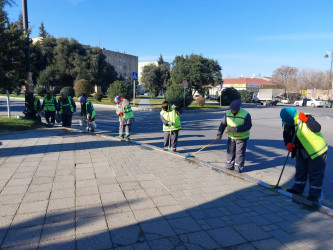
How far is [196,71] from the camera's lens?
98.5 feet

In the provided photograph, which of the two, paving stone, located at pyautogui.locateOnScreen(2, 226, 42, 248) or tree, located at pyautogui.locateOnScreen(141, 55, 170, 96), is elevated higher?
tree, located at pyautogui.locateOnScreen(141, 55, 170, 96)

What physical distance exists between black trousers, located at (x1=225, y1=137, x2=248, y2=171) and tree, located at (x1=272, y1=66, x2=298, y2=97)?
6733 centimetres

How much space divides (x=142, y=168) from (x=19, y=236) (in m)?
2.69

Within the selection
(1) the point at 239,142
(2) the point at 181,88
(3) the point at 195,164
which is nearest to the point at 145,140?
(3) the point at 195,164

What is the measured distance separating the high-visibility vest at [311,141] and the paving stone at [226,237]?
1.80 m

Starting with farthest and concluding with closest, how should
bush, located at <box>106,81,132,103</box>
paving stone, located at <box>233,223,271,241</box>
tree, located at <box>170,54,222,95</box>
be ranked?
tree, located at <box>170,54,222,95</box> < bush, located at <box>106,81,132,103</box> < paving stone, located at <box>233,223,271,241</box>

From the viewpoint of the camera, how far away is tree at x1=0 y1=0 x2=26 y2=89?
27.7ft

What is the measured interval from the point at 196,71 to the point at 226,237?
2871cm

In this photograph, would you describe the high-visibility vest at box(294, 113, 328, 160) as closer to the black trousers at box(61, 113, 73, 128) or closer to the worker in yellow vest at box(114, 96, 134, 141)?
the worker in yellow vest at box(114, 96, 134, 141)

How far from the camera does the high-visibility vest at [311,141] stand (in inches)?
139

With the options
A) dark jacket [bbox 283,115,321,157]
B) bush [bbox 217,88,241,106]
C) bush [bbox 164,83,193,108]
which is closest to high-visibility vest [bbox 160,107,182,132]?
dark jacket [bbox 283,115,321,157]

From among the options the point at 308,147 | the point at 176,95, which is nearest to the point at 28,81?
the point at 308,147

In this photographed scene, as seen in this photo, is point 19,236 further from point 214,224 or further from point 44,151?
point 44,151

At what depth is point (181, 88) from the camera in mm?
22359
